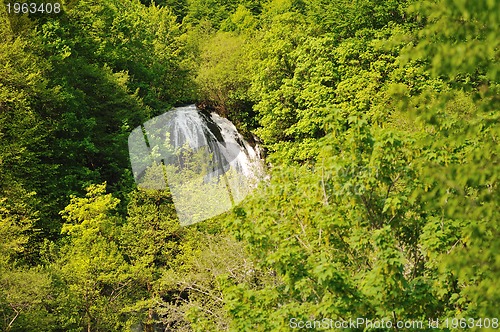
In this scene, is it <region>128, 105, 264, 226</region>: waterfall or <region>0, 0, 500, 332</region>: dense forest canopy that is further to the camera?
<region>128, 105, 264, 226</region>: waterfall

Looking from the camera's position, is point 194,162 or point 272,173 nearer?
point 272,173

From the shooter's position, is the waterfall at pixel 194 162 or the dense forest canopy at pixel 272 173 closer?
the dense forest canopy at pixel 272 173

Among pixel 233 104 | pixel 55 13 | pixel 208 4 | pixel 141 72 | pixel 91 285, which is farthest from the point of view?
pixel 208 4

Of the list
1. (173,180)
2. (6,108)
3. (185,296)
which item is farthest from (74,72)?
(185,296)

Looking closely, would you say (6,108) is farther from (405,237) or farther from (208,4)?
(208,4)
